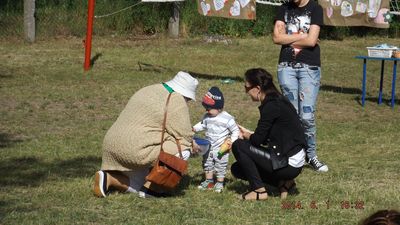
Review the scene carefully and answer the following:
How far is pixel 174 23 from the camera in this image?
18.0 meters

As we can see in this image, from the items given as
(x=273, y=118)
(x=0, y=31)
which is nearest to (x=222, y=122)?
(x=273, y=118)

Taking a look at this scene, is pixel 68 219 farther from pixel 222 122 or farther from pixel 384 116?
pixel 384 116

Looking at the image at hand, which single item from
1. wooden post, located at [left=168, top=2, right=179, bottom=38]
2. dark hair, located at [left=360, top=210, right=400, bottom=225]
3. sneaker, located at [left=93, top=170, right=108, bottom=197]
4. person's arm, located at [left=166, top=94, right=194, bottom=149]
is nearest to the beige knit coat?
person's arm, located at [left=166, top=94, right=194, bottom=149]

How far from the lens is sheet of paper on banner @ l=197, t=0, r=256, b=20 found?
14.2m

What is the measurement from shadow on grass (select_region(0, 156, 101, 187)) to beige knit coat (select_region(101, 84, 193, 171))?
103 cm

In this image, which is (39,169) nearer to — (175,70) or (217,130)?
(217,130)

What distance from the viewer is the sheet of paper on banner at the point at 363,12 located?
13766 millimetres

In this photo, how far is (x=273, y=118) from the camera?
6.55 m

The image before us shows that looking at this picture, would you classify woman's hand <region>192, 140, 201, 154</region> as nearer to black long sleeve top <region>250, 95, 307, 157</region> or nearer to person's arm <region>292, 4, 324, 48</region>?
black long sleeve top <region>250, 95, 307, 157</region>

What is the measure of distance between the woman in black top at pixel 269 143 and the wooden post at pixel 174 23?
11311 mm

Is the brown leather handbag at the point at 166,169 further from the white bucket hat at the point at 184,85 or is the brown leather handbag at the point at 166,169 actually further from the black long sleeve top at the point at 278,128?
the black long sleeve top at the point at 278,128

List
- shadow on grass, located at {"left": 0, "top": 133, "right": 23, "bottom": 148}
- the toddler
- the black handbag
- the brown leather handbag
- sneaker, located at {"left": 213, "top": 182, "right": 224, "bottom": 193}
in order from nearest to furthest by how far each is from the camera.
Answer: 1. the brown leather handbag
2. the black handbag
3. the toddler
4. sneaker, located at {"left": 213, "top": 182, "right": 224, "bottom": 193}
5. shadow on grass, located at {"left": 0, "top": 133, "right": 23, "bottom": 148}

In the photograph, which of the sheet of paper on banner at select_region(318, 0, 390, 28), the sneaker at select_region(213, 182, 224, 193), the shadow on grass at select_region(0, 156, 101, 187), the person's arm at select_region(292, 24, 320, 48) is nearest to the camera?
the sneaker at select_region(213, 182, 224, 193)

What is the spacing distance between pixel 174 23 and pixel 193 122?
25.4 ft
